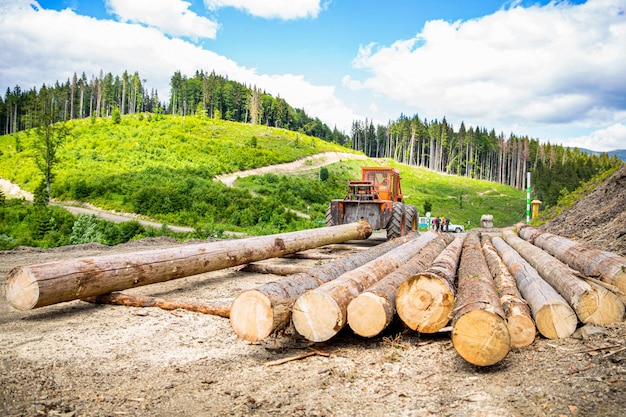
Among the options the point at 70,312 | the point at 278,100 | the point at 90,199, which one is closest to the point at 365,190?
the point at 70,312

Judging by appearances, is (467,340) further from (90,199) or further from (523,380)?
(90,199)

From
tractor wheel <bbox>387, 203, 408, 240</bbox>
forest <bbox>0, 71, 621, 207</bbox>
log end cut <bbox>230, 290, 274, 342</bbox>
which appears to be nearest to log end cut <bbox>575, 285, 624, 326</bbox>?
log end cut <bbox>230, 290, 274, 342</bbox>

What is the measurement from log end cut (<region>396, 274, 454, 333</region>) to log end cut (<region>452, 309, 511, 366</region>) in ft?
1.76

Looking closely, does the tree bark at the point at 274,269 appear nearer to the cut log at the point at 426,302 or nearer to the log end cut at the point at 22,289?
the cut log at the point at 426,302

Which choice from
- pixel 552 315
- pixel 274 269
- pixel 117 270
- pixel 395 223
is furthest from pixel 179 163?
pixel 552 315

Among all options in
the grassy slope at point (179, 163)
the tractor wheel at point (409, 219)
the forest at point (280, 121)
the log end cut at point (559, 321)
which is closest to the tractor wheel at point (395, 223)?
the tractor wheel at point (409, 219)

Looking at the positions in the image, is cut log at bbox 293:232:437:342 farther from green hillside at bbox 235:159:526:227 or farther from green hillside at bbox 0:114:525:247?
green hillside at bbox 235:159:526:227

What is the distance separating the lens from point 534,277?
564 centimetres

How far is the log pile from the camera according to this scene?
4.25 m

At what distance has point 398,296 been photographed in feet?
14.8

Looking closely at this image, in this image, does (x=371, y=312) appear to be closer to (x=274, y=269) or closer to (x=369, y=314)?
(x=369, y=314)

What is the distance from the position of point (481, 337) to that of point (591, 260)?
332 centimetres

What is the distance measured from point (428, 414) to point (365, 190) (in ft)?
39.3

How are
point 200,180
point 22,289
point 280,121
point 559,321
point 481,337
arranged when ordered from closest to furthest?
point 481,337, point 559,321, point 22,289, point 200,180, point 280,121
